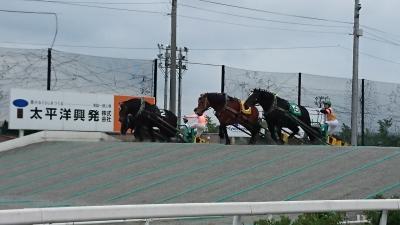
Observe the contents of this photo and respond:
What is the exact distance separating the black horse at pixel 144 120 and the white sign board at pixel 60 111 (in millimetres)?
6232

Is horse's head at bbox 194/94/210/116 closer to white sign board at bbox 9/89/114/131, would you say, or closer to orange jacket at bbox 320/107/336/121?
A: orange jacket at bbox 320/107/336/121

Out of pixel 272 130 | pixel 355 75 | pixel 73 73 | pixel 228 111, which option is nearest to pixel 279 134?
pixel 272 130

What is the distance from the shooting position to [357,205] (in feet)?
22.3

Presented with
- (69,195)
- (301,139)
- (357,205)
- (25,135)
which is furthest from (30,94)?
(357,205)

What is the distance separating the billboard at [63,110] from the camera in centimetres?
3508

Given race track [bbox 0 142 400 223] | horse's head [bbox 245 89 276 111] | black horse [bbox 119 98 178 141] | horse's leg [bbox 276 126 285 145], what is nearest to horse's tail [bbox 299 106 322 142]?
horse's leg [bbox 276 126 285 145]

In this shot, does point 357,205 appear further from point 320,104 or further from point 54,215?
point 320,104

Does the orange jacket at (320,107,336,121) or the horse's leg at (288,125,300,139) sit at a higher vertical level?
the orange jacket at (320,107,336,121)

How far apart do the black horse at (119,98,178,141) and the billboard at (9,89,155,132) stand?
6241mm

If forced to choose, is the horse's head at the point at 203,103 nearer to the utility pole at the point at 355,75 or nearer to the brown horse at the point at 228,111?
the brown horse at the point at 228,111

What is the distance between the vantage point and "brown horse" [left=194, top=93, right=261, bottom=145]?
25.4 m

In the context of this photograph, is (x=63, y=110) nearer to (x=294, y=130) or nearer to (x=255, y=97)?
(x=255, y=97)

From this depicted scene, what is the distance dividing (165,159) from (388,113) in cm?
2404

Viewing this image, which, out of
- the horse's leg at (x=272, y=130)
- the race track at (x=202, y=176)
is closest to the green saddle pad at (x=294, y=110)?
the horse's leg at (x=272, y=130)
